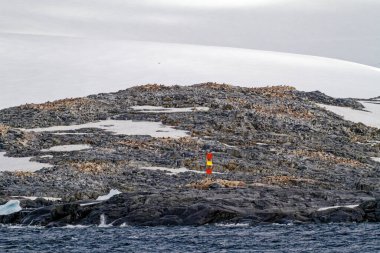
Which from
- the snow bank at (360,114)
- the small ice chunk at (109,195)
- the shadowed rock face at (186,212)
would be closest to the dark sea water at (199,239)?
the shadowed rock face at (186,212)

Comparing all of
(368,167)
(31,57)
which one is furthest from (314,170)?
(31,57)

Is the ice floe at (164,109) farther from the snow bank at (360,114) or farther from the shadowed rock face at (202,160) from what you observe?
Result: the snow bank at (360,114)

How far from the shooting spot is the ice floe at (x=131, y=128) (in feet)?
185

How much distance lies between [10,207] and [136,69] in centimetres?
5703

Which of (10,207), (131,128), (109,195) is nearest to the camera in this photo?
(10,207)

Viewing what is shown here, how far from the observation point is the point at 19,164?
48281 mm

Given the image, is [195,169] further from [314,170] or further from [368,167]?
[368,167]

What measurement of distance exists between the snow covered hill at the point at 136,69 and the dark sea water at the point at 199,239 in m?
45.6

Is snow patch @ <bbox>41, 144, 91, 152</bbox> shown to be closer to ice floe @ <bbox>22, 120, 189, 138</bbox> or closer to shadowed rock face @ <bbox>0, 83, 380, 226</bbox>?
shadowed rock face @ <bbox>0, 83, 380, 226</bbox>

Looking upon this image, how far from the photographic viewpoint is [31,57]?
314 feet

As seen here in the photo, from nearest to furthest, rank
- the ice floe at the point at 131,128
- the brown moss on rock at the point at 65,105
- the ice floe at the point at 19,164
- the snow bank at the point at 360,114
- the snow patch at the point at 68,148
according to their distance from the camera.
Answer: the ice floe at the point at 19,164 < the snow patch at the point at 68,148 < the ice floe at the point at 131,128 < the brown moss on rock at the point at 65,105 < the snow bank at the point at 360,114

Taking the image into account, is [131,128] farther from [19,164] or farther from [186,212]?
[186,212]

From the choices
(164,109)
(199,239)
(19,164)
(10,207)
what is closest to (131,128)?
(164,109)

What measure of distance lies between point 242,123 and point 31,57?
42.4 metres
